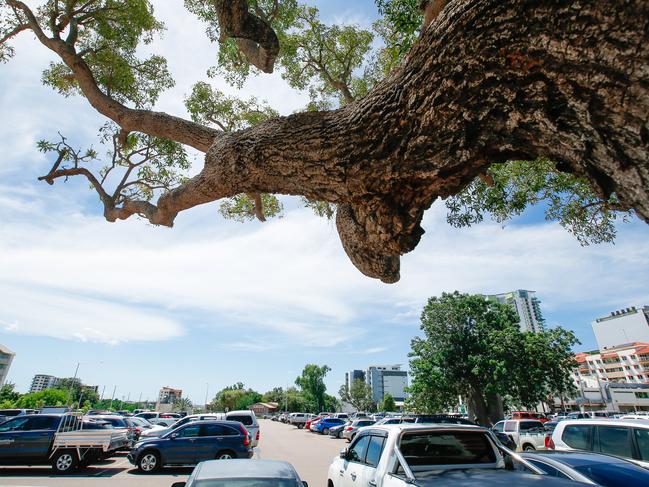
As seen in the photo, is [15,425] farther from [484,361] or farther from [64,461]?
[484,361]

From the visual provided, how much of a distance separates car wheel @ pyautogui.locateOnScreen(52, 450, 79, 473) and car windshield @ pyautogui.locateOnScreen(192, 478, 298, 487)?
379 inches

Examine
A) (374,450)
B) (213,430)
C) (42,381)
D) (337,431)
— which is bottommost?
(337,431)

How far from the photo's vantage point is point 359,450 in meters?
5.55

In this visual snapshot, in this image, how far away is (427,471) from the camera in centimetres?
408

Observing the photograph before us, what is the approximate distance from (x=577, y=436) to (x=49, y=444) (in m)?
13.6

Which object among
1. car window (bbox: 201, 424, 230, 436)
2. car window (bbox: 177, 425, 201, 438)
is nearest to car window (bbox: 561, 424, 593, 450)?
A: car window (bbox: 201, 424, 230, 436)

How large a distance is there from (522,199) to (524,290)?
15602 cm

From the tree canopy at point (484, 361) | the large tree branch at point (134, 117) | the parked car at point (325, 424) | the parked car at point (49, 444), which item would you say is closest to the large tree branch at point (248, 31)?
the large tree branch at point (134, 117)

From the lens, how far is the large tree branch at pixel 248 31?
5.16m

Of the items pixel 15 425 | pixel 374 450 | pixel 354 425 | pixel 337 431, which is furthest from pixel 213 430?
pixel 337 431

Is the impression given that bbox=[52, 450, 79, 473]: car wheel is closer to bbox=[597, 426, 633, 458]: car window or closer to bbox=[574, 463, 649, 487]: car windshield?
bbox=[574, 463, 649, 487]: car windshield

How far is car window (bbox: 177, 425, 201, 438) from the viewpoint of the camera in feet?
36.2

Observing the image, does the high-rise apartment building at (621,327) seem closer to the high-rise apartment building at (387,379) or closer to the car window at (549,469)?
the high-rise apartment building at (387,379)

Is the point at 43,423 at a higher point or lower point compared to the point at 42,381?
lower
